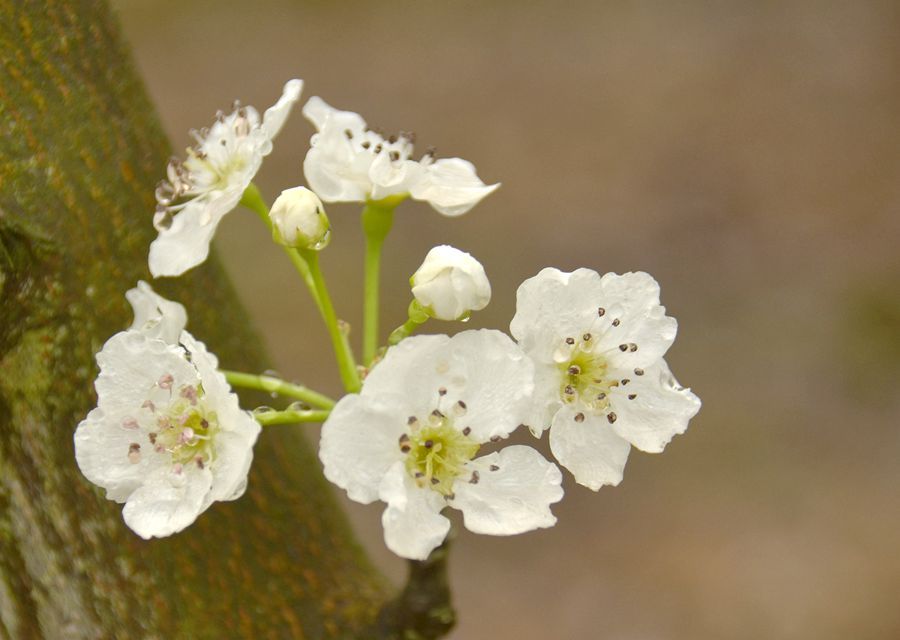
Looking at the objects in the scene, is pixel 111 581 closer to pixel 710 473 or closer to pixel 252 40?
pixel 710 473

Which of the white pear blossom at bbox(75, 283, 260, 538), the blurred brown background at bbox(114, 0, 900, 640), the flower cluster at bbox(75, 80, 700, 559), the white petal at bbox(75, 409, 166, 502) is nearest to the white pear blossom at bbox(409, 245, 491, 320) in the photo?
the flower cluster at bbox(75, 80, 700, 559)

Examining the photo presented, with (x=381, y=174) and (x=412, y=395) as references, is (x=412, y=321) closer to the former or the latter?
(x=412, y=395)

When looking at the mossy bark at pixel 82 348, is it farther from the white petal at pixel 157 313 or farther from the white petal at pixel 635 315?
the white petal at pixel 635 315

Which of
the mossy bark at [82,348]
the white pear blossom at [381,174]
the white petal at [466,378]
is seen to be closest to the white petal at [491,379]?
the white petal at [466,378]

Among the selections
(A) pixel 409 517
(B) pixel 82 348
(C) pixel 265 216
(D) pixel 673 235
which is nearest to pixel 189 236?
(C) pixel 265 216

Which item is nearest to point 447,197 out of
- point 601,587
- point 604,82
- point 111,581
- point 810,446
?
point 111,581

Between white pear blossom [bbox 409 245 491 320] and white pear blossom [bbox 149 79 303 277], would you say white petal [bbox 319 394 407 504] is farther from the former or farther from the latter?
white pear blossom [bbox 149 79 303 277]
